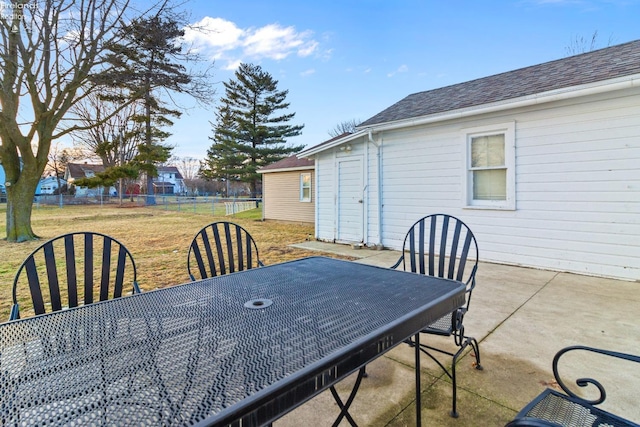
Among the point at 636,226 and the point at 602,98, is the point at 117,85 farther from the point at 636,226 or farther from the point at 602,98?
the point at 636,226

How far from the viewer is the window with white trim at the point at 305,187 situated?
11891 mm

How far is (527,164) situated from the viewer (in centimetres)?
479

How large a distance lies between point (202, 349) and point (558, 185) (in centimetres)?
529

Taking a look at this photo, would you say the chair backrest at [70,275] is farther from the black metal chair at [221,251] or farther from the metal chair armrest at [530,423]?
the metal chair armrest at [530,423]

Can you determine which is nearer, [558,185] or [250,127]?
[558,185]

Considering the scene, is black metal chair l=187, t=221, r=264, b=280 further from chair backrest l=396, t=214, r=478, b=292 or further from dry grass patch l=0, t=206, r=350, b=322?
dry grass patch l=0, t=206, r=350, b=322

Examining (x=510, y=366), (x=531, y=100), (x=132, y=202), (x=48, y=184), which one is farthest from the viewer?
(x=48, y=184)

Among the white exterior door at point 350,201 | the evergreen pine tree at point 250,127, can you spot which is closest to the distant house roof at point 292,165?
the white exterior door at point 350,201

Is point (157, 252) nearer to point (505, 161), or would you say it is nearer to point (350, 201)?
point (350, 201)

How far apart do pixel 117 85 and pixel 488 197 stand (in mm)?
9761

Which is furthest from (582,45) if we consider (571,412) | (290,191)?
(571,412)

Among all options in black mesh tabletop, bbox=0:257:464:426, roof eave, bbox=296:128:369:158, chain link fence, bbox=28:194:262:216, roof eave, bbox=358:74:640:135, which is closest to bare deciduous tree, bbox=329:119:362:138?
chain link fence, bbox=28:194:262:216

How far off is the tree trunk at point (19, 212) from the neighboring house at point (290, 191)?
24.5ft

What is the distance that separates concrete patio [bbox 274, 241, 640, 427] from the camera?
1721mm
